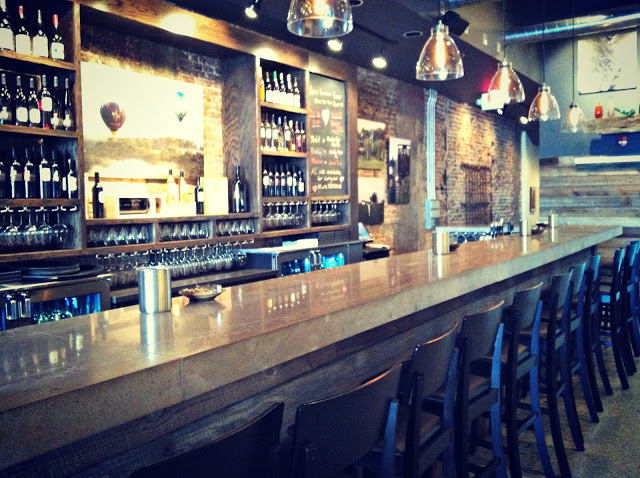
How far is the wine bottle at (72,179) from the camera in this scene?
3611 millimetres

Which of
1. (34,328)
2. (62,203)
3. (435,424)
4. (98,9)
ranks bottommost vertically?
(435,424)

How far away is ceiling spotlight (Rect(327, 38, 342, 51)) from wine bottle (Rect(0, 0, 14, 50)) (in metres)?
2.70

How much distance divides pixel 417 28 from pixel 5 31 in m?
3.30

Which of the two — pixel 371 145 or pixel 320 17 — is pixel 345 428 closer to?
pixel 320 17

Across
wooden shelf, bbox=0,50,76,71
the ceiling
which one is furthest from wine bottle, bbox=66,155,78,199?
the ceiling

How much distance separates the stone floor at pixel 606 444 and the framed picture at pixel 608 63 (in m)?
7.70

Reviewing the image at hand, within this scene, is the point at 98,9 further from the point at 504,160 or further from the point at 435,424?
the point at 504,160

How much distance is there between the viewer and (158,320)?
198 cm

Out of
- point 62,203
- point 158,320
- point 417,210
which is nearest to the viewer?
point 158,320

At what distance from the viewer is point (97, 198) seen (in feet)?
13.3

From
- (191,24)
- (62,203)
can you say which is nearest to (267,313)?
(62,203)

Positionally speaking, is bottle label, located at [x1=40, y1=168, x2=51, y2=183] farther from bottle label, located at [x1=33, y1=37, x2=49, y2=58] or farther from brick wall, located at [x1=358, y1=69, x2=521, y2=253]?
brick wall, located at [x1=358, y1=69, x2=521, y2=253]

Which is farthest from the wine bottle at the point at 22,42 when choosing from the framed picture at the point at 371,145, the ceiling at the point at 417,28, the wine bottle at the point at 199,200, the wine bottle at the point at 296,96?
the framed picture at the point at 371,145

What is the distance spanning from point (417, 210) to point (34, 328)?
6915 millimetres
